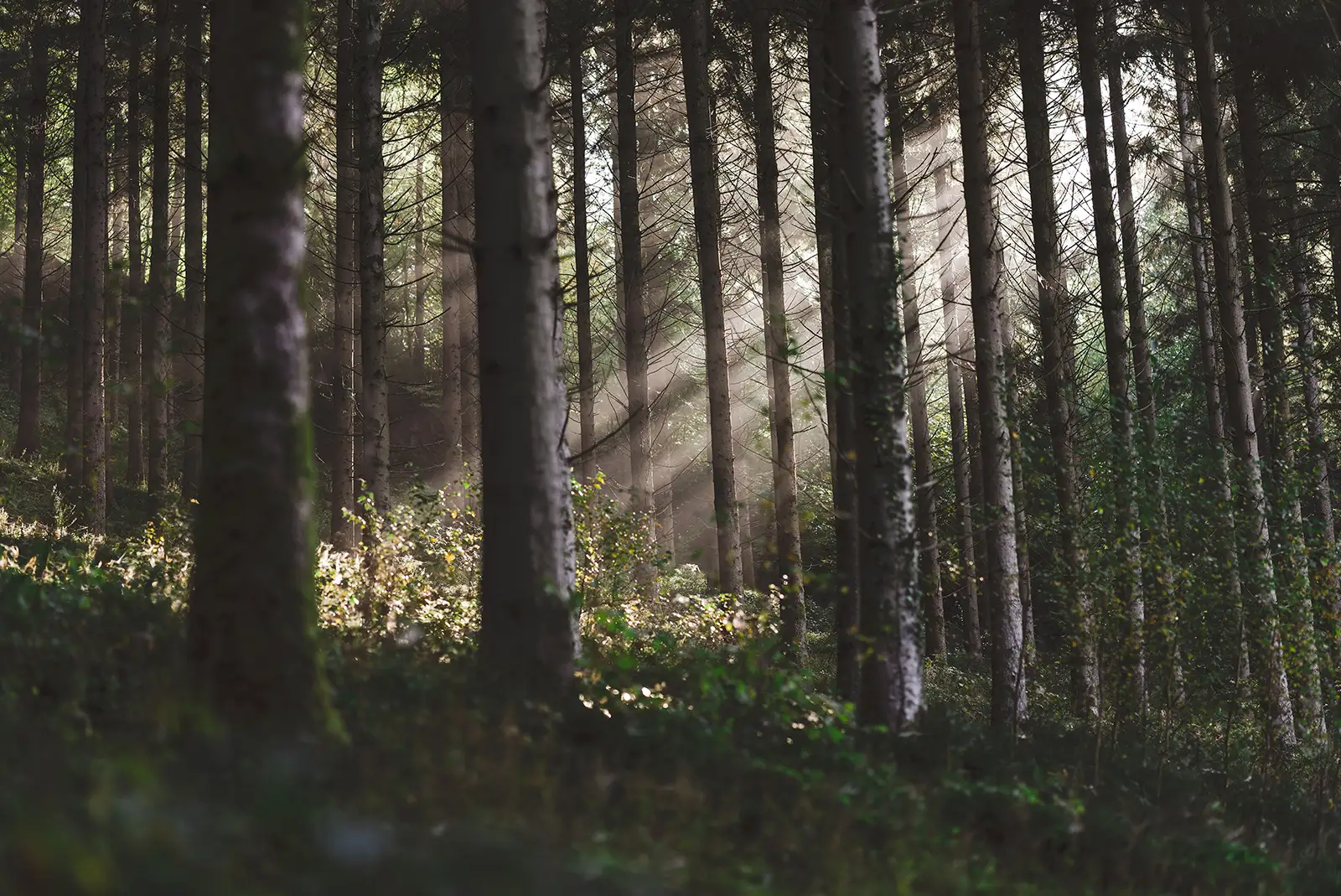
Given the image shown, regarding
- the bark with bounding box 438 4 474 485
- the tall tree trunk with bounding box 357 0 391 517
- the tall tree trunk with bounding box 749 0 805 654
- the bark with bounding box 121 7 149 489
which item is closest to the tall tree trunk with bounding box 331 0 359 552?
the tall tree trunk with bounding box 357 0 391 517

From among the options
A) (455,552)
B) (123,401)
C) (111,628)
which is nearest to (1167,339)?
(455,552)

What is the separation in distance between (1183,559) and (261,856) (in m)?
10.3

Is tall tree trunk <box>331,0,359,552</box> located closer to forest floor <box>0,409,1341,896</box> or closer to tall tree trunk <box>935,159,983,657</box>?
forest floor <box>0,409,1341,896</box>

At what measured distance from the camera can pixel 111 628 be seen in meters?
5.37

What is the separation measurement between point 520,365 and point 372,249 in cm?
738

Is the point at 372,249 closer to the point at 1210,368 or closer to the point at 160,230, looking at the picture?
the point at 160,230

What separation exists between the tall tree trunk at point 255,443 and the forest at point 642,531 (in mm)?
18

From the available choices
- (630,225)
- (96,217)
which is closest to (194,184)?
(96,217)

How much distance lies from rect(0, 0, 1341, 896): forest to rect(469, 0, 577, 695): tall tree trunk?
0.08 feet

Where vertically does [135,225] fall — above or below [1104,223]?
above

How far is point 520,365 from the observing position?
5.93 meters

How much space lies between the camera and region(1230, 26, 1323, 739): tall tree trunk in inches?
450

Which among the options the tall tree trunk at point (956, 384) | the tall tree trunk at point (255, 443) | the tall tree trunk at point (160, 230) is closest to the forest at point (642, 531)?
the tall tree trunk at point (255, 443)

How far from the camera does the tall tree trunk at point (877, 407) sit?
23.3 feet
